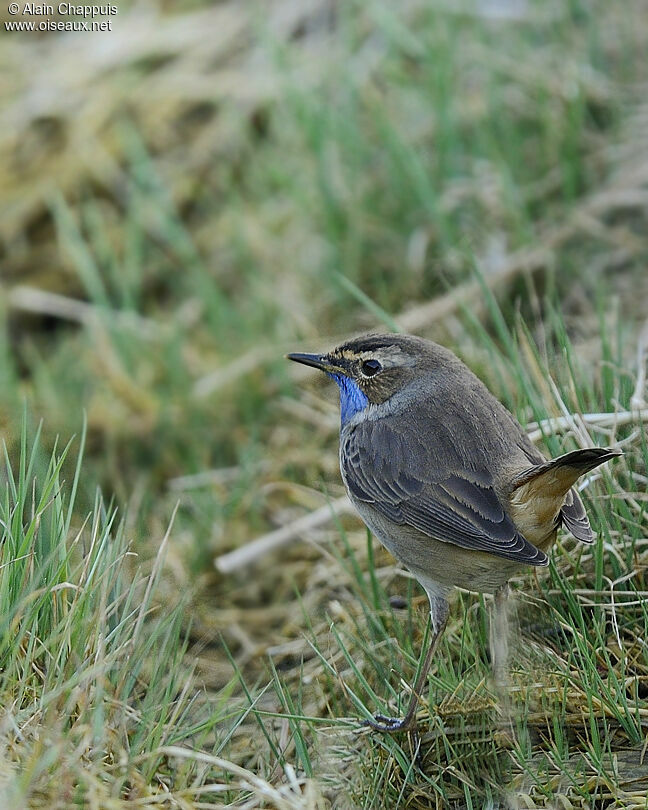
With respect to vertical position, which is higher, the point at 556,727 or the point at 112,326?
the point at 112,326

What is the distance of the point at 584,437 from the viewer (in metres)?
3.60

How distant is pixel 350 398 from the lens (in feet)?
13.2

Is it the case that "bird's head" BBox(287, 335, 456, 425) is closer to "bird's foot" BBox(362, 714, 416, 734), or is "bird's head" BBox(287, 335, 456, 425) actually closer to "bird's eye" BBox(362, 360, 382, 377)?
"bird's eye" BBox(362, 360, 382, 377)

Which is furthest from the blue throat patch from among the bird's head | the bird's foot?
the bird's foot

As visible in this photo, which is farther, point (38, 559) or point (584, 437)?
point (584, 437)

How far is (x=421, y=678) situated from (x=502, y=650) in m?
0.26

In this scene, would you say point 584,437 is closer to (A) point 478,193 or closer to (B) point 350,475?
(B) point 350,475

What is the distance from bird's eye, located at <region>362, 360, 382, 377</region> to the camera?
12.8 feet

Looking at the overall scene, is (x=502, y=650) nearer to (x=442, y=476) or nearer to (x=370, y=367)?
(x=442, y=476)

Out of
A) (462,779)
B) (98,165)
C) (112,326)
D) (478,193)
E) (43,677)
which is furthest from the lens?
(98,165)

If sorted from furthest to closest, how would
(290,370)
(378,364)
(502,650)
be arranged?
1. (290,370)
2. (378,364)
3. (502,650)

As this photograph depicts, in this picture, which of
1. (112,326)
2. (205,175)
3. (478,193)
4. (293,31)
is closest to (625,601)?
(478,193)

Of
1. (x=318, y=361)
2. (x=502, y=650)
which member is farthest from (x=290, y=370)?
(x=502, y=650)

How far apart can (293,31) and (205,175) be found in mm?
1320
